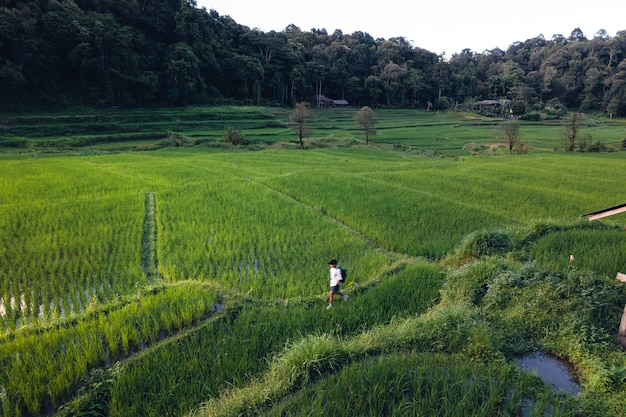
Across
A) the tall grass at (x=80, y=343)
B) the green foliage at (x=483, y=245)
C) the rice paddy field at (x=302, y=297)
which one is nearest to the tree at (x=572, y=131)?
the rice paddy field at (x=302, y=297)

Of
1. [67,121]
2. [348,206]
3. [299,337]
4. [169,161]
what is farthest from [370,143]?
[299,337]

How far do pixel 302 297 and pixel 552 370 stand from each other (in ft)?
9.68

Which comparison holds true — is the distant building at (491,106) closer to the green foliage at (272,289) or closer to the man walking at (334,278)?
the green foliage at (272,289)

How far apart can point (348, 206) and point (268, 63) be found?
4132 centimetres

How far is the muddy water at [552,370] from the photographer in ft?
11.2

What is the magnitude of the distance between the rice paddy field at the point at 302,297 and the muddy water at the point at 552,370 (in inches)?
3.0

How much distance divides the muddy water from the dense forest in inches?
1290

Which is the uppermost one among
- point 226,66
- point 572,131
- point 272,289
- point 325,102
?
point 226,66

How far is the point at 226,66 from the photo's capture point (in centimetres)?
4134

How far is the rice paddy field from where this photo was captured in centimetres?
320

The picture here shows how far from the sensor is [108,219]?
8.45m

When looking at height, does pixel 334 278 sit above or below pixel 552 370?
above

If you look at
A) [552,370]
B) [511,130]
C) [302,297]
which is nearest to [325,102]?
[511,130]

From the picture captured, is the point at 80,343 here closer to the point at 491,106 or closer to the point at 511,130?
the point at 511,130
